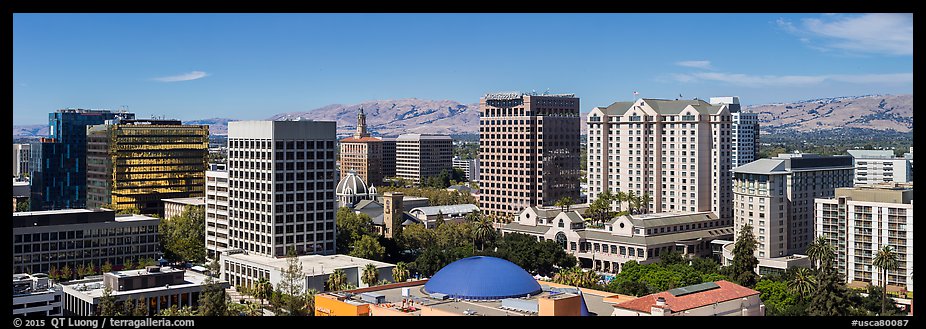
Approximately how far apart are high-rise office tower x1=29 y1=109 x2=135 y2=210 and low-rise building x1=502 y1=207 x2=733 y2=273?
3691 cm

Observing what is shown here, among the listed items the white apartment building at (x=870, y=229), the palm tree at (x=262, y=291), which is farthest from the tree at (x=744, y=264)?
the palm tree at (x=262, y=291)

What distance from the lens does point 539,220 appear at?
52.2 metres

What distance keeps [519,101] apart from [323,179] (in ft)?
73.5

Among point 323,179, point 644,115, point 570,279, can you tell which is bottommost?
point 570,279

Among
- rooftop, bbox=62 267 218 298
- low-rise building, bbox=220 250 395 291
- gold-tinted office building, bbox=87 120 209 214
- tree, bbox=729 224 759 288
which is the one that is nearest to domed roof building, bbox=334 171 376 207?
gold-tinted office building, bbox=87 120 209 214

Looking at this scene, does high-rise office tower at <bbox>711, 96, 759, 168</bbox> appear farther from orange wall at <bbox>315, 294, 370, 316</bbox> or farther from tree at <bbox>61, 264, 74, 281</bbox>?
orange wall at <bbox>315, 294, 370, 316</bbox>

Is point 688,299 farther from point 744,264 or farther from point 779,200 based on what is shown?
point 779,200

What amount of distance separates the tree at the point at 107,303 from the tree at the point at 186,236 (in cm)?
1508

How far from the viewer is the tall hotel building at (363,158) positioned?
95875mm

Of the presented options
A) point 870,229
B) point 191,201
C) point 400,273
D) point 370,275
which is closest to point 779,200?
point 870,229

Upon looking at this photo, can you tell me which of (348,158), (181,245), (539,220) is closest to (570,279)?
(539,220)

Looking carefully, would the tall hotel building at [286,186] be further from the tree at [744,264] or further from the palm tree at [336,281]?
the tree at [744,264]

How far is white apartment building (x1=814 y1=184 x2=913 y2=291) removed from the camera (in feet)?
118
